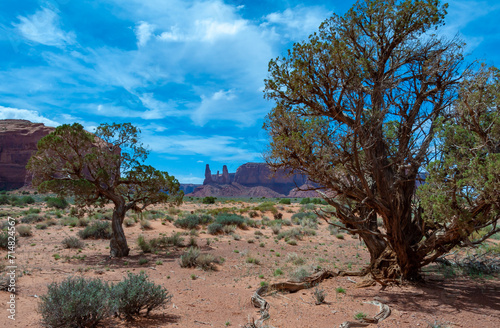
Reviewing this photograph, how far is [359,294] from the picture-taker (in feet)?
24.7

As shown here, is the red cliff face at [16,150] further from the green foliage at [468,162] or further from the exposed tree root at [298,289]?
the green foliage at [468,162]

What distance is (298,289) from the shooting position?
8195 millimetres

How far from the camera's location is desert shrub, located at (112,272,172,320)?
583cm

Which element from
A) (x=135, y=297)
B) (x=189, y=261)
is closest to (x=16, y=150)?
(x=189, y=261)

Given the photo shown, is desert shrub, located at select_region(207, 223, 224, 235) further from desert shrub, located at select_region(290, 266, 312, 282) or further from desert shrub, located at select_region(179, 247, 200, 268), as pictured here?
desert shrub, located at select_region(290, 266, 312, 282)

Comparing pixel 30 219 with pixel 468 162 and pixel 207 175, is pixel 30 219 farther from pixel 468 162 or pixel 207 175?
pixel 207 175

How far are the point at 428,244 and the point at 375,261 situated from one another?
170 centimetres

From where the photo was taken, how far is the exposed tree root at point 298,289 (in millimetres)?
5586

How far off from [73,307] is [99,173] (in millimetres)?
8803

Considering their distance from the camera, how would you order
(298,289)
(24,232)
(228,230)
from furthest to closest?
(228,230)
(24,232)
(298,289)

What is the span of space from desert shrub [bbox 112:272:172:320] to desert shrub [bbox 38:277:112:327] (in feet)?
1.09

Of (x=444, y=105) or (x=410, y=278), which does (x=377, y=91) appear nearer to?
(x=444, y=105)

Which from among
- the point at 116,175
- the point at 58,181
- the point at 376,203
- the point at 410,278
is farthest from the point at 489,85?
the point at 58,181

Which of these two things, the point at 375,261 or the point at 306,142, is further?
the point at 375,261
